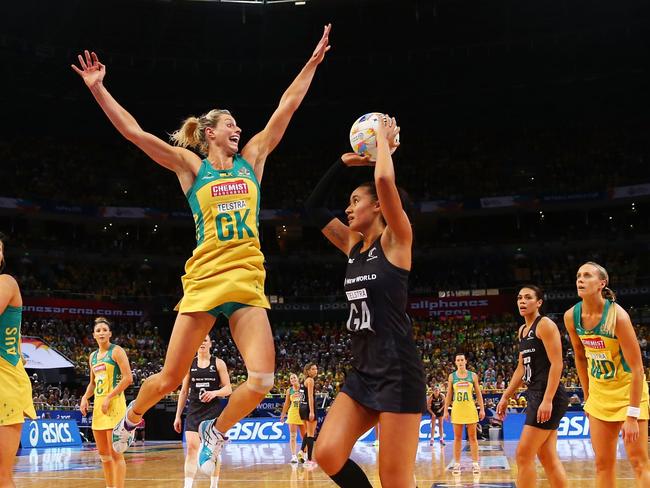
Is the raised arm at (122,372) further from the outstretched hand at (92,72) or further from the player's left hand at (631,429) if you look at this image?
the player's left hand at (631,429)

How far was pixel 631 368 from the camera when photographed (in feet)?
20.3

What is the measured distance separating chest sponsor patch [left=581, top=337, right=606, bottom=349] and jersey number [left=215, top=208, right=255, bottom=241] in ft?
10.4

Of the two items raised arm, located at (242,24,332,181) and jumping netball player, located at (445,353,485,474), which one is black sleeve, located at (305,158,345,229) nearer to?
raised arm, located at (242,24,332,181)

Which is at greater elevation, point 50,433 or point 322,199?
point 322,199

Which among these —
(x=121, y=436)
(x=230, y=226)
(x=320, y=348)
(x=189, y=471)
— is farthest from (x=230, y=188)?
(x=320, y=348)

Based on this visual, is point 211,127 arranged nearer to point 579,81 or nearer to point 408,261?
point 408,261

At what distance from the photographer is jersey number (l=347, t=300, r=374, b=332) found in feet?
15.3

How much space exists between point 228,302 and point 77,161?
40.2 m

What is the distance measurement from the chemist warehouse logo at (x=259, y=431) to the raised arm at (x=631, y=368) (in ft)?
69.2

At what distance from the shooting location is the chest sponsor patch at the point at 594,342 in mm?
6505

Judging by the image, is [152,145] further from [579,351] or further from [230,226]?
[579,351]

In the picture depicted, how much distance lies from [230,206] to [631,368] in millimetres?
3527

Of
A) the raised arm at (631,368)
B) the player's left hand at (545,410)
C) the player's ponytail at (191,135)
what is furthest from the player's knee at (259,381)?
the player's left hand at (545,410)

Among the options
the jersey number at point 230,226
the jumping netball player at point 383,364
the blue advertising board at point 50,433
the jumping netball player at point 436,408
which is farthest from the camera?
the blue advertising board at point 50,433
